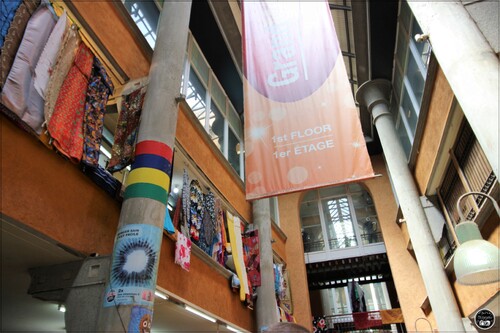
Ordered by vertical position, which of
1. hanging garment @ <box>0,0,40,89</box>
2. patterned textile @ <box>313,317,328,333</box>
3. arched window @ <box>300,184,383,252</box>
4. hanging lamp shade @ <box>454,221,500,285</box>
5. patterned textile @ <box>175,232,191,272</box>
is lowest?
hanging lamp shade @ <box>454,221,500,285</box>

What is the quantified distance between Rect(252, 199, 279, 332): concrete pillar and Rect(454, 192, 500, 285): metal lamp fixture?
572 centimetres

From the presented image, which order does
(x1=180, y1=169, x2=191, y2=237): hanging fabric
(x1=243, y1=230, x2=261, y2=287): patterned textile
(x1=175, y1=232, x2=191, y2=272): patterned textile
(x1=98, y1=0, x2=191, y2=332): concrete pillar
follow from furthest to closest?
(x1=243, y1=230, x2=261, y2=287): patterned textile
(x1=180, y1=169, x2=191, y2=237): hanging fabric
(x1=175, y1=232, x2=191, y2=272): patterned textile
(x1=98, y1=0, x2=191, y2=332): concrete pillar

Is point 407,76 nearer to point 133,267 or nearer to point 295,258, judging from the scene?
point 295,258

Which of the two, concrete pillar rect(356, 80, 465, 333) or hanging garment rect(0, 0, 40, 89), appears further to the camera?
concrete pillar rect(356, 80, 465, 333)

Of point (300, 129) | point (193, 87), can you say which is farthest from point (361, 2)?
point (300, 129)

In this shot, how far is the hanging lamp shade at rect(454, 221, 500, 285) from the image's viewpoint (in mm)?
3566

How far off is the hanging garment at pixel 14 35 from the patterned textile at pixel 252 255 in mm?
7340

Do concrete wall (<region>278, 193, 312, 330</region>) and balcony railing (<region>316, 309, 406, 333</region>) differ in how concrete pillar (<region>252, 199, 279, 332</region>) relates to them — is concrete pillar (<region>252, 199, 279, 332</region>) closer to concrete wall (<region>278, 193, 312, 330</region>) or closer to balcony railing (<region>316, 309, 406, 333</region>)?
concrete wall (<region>278, 193, 312, 330</region>)

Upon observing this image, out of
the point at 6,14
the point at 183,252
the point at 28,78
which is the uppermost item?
the point at 6,14

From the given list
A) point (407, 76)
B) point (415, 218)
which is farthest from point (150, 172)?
point (407, 76)

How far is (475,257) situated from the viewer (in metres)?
3.60

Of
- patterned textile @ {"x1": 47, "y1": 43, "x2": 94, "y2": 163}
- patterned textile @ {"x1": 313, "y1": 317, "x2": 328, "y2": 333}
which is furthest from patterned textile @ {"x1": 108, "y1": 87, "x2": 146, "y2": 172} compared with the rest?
patterned textile @ {"x1": 313, "y1": 317, "x2": 328, "y2": 333}

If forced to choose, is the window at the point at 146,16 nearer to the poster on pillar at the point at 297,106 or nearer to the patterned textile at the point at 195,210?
the poster on pillar at the point at 297,106

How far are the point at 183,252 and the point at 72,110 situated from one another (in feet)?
10.3
